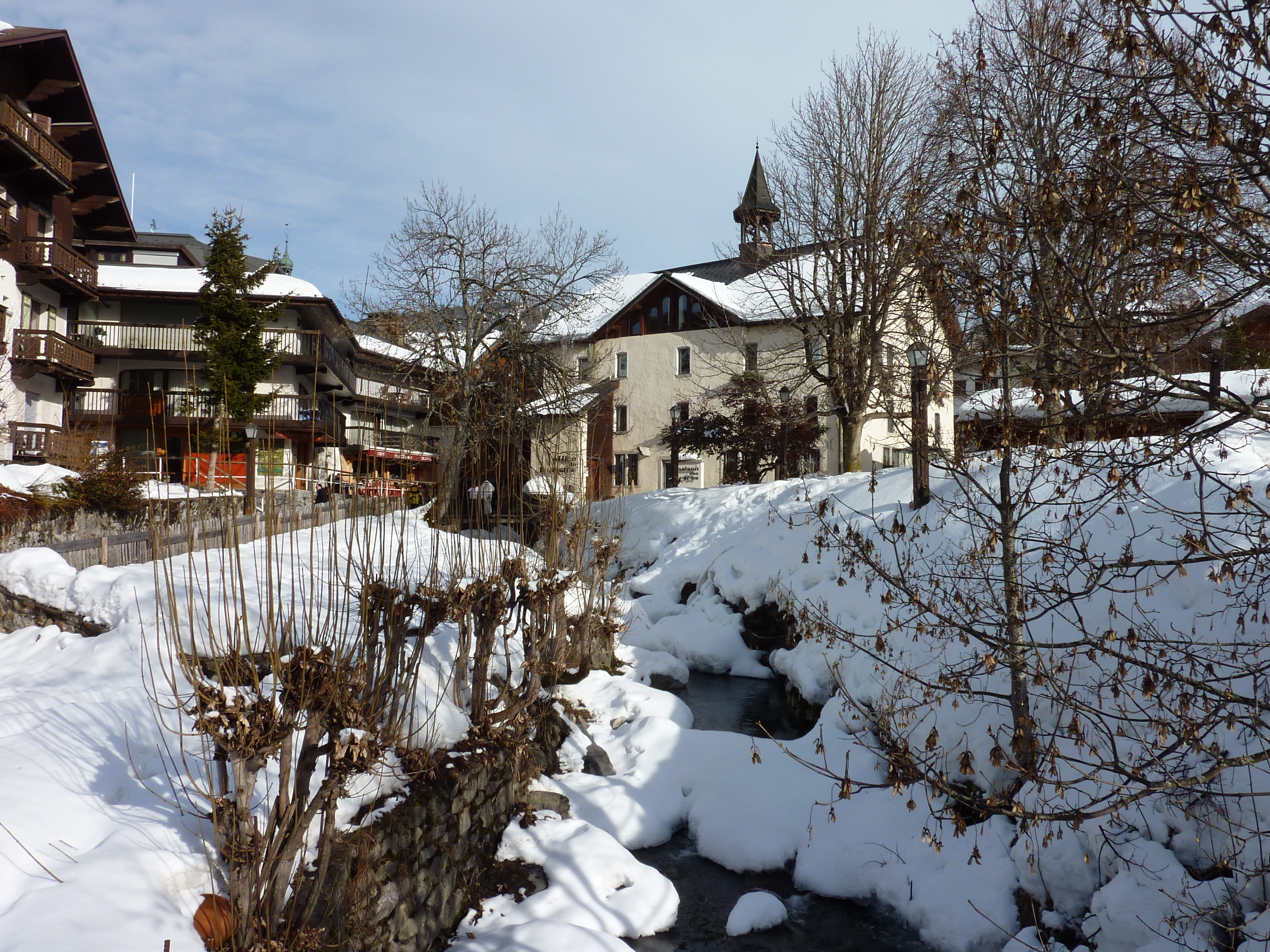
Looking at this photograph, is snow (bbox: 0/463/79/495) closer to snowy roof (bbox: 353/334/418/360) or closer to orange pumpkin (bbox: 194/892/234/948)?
snowy roof (bbox: 353/334/418/360)

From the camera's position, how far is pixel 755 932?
688cm

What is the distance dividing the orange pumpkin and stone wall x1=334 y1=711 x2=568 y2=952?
0.79 m

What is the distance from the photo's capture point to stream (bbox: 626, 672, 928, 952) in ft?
22.0

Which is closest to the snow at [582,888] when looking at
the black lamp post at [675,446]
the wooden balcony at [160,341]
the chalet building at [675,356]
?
the black lamp post at [675,446]

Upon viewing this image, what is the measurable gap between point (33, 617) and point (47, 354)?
16.3 meters

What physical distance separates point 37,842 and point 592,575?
7998mm

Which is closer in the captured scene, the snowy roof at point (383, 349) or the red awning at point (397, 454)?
the red awning at point (397, 454)

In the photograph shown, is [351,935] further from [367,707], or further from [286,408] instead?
[286,408]

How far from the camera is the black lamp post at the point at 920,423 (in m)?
Answer: 6.24

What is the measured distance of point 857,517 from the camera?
14961 mm

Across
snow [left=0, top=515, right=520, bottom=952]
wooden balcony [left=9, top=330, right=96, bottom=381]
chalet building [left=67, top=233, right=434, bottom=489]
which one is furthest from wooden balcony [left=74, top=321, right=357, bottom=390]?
snow [left=0, top=515, right=520, bottom=952]

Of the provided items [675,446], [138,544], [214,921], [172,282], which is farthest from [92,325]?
[214,921]

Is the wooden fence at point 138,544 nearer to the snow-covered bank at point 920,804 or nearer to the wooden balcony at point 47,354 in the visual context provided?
the snow-covered bank at point 920,804

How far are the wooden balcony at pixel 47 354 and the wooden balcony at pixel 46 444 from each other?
174 cm
